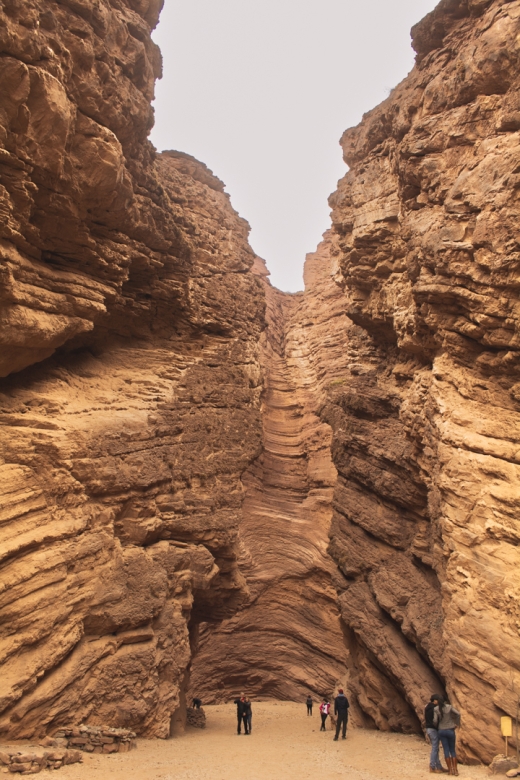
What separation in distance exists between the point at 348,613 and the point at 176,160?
17362 millimetres

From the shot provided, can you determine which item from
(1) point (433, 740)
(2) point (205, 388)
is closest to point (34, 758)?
(1) point (433, 740)

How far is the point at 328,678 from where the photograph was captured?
23234 mm

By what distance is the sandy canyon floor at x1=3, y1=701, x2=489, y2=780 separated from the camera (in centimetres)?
915

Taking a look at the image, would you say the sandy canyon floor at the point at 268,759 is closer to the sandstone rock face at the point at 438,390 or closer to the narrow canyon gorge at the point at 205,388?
the narrow canyon gorge at the point at 205,388

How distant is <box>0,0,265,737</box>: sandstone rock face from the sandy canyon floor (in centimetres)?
124

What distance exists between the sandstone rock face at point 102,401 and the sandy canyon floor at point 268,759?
4.06ft

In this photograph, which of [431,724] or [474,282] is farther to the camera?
[474,282]

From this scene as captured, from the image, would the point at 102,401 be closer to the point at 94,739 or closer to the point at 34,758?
the point at 94,739

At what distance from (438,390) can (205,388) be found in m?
7.19

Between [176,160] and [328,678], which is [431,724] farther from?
[176,160]

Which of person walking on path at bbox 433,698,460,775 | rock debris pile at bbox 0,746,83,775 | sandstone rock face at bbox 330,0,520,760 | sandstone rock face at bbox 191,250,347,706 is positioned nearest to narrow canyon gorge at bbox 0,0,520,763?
sandstone rock face at bbox 330,0,520,760

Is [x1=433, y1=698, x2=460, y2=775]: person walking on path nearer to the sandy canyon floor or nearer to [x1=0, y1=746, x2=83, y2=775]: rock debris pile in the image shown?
the sandy canyon floor

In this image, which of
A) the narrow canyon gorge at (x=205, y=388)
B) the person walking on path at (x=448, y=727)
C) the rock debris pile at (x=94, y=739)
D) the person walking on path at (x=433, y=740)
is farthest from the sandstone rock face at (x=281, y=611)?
the person walking on path at (x=448, y=727)

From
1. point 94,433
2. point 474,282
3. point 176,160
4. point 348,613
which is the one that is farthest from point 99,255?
point 348,613
